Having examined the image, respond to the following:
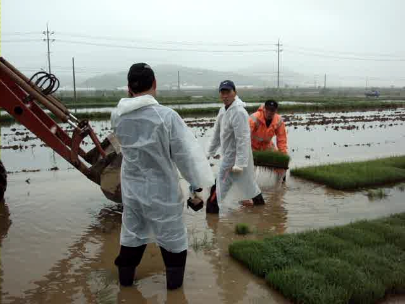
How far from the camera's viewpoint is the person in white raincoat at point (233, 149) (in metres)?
5.09

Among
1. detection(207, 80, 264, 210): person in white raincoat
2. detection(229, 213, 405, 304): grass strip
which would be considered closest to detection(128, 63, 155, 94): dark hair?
detection(229, 213, 405, 304): grass strip

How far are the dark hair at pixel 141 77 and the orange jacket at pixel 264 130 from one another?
362cm

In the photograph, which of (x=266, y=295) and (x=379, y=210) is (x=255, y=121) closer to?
(x=379, y=210)

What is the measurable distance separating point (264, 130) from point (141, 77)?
12.6 ft

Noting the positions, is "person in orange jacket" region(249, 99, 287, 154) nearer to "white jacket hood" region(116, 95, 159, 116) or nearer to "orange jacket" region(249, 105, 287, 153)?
"orange jacket" region(249, 105, 287, 153)

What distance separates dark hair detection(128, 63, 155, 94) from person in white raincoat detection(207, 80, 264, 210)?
2.04 m

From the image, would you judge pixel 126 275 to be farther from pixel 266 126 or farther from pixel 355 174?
pixel 355 174

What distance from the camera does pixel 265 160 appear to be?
7578 mm

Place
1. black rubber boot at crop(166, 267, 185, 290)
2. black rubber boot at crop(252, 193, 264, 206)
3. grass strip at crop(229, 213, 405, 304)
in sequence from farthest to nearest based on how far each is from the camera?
black rubber boot at crop(252, 193, 264, 206)
black rubber boot at crop(166, 267, 185, 290)
grass strip at crop(229, 213, 405, 304)

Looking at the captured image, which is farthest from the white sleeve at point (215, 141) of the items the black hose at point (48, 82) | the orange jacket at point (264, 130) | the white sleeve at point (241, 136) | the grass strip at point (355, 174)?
the grass strip at point (355, 174)

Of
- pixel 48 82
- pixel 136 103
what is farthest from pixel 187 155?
pixel 48 82

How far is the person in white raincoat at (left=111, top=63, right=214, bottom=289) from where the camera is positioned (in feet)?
9.89

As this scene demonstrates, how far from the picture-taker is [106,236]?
4.61 m

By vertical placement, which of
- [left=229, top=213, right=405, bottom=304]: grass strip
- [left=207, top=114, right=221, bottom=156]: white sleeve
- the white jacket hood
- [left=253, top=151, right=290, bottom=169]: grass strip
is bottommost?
[left=229, top=213, right=405, bottom=304]: grass strip
